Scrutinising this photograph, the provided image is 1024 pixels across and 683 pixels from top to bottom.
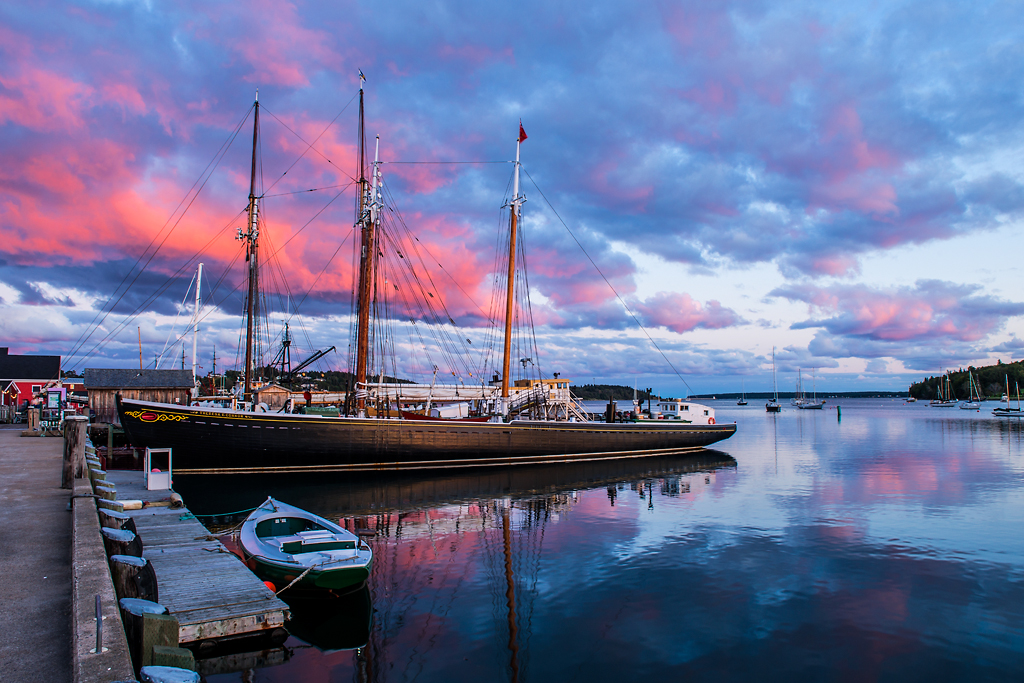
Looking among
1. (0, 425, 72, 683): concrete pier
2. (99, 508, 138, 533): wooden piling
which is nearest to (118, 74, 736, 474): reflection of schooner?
(0, 425, 72, 683): concrete pier

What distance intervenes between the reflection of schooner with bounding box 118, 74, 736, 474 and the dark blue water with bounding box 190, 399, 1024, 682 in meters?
2.68

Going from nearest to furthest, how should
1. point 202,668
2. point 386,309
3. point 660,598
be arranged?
point 202,668 → point 660,598 → point 386,309

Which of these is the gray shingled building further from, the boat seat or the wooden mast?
the boat seat

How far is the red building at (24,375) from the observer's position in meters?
61.5

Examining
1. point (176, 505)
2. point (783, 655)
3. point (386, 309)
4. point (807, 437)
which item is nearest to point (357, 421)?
point (386, 309)

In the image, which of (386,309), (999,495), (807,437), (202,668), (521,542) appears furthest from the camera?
(807,437)

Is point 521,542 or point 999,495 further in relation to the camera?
point 999,495

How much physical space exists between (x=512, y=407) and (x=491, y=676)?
33005mm

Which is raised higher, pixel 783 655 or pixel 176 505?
pixel 176 505

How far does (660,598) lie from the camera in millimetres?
14328

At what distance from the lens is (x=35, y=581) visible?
877cm

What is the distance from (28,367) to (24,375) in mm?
1288

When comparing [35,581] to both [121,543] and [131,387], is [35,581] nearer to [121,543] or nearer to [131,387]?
[121,543]

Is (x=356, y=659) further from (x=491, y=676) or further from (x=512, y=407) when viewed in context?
(x=512, y=407)
